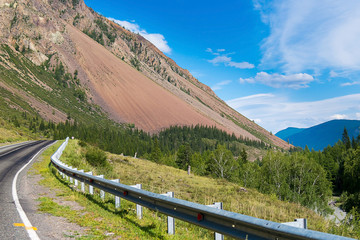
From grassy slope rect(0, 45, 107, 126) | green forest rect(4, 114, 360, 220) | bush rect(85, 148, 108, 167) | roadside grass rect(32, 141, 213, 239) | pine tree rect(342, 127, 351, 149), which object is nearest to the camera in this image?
roadside grass rect(32, 141, 213, 239)

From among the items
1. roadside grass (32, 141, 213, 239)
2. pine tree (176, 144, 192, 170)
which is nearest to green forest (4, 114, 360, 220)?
pine tree (176, 144, 192, 170)

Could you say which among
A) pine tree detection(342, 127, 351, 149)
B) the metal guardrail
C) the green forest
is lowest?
the green forest

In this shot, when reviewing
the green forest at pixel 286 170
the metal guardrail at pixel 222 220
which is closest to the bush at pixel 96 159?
the metal guardrail at pixel 222 220

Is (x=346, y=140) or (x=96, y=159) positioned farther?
(x=346, y=140)

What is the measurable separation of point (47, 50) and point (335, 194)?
191m

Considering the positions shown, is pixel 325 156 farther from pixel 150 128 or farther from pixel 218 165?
pixel 150 128

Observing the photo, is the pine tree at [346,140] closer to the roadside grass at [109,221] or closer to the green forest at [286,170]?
the green forest at [286,170]

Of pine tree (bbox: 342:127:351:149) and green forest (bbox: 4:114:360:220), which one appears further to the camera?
pine tree (bbox: 342:127:351:149)

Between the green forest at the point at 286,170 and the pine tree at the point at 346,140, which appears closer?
the green forest at the point at 286,170

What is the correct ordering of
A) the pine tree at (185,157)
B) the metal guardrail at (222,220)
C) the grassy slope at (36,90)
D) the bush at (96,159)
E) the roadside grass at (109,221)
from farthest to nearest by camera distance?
the grassy slope at (36,90) < the pine tree at (185,157) < the bush at (96,159) < the roadside grass at (109,221) < the metal guardrail at (222,220)

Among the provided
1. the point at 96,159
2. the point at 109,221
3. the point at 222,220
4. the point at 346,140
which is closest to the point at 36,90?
the point at 96,159

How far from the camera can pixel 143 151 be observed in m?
117

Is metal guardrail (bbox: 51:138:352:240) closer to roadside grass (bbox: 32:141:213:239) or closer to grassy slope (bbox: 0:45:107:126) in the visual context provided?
roadside grass (bbox: 32:141:213:239)

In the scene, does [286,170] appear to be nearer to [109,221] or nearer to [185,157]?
[185,157]
